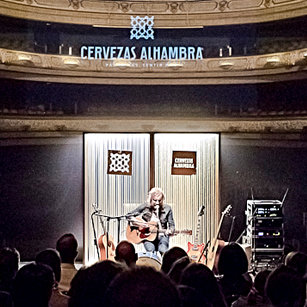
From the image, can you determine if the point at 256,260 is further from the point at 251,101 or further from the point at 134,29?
the point at 134,29

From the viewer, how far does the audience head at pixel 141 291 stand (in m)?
2.81

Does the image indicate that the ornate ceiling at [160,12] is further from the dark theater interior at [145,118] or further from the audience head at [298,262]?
the audience head at [298,262]

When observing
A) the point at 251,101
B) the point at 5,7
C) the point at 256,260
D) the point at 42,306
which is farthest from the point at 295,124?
the point at 42,306

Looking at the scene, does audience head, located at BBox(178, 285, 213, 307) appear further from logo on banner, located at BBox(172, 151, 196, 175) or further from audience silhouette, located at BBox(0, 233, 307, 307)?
logo on banner, located at BBox(172, 151, 196, 175)

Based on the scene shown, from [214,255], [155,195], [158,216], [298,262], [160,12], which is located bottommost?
[214,255]

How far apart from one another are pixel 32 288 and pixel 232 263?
1.77 m

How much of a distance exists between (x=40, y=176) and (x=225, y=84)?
4128mm

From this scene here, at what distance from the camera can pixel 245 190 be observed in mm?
Result: 10320

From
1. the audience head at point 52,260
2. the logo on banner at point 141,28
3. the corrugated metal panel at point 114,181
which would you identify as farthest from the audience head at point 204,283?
the logo on banner at point 141,28

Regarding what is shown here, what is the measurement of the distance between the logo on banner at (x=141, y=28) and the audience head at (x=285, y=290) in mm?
7271

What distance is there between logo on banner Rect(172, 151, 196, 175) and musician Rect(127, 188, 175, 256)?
82 cm

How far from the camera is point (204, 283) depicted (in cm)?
378

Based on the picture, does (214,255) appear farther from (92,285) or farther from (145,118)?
(92,285)

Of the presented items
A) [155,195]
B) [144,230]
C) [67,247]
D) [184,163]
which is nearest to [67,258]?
[67,247]
